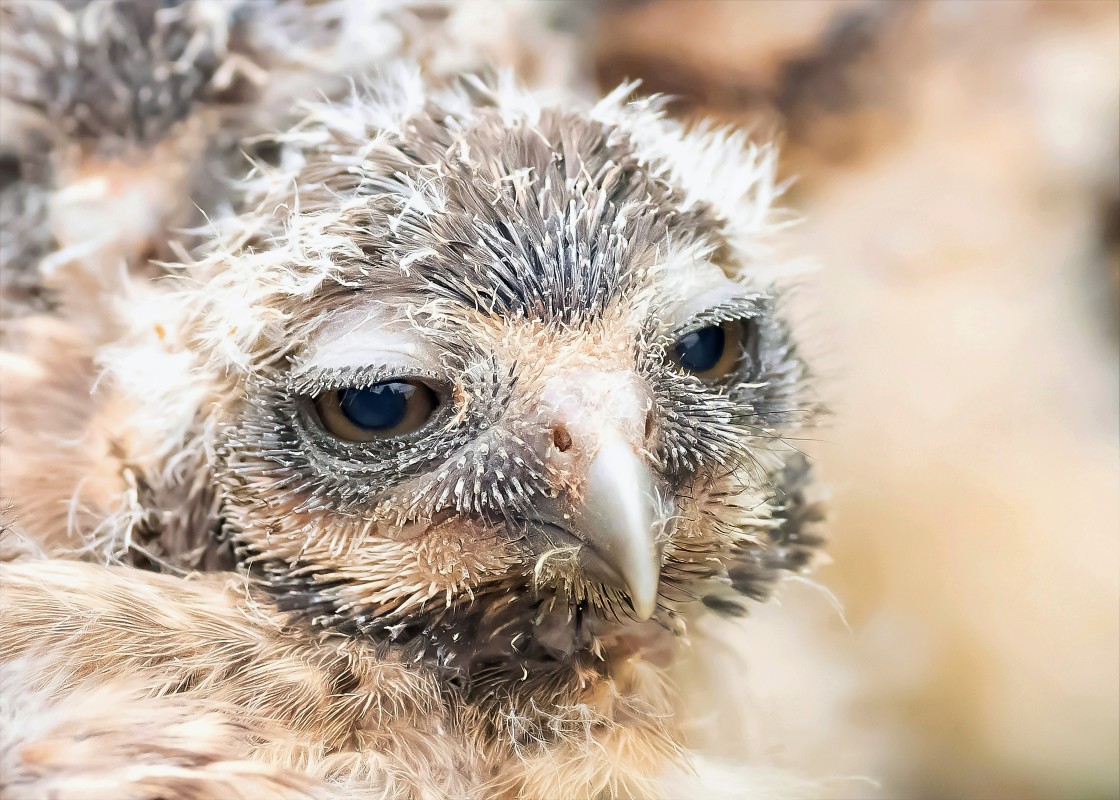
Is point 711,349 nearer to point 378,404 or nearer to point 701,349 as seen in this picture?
point 701,349

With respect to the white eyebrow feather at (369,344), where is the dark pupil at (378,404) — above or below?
below

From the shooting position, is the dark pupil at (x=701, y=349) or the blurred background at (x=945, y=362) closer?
the dark pupil at (x=701, y=349)

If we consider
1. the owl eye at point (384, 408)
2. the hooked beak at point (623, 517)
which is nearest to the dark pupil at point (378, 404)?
the owl eye at point (384, 408)

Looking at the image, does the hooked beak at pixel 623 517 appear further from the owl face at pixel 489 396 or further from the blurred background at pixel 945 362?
the blurred background at pixel 945 362

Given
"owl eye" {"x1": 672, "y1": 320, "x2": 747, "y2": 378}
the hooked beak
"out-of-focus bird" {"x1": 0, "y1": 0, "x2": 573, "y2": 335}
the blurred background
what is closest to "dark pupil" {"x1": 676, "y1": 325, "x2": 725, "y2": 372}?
"owl eye" {"x1": 672, "y1": 320, "x2": 747, "y2": 378}

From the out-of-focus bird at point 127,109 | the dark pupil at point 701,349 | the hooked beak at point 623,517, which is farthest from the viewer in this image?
the out-of-focus bird at point 127,109

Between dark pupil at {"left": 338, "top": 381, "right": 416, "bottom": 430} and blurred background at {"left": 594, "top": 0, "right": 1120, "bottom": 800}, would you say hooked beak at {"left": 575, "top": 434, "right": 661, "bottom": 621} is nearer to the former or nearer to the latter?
dark pupil at {"left": 338, "top": 381, "right": 416, "bottom": 430}

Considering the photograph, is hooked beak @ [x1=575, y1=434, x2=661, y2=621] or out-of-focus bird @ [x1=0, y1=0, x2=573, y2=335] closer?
hooked beak @ [x1=575, y1=434, x2=661, y2=621]

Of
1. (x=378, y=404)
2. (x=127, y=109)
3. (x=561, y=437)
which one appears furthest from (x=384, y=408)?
(x=127, y=109)
